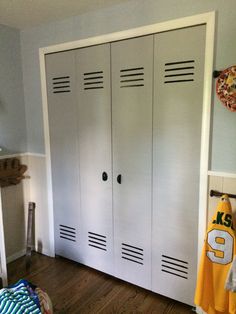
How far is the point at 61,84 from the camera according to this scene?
2.40 meters

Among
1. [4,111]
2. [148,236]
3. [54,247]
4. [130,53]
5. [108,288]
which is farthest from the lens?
[54,247]

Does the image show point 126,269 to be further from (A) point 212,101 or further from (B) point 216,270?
(A) point 212,101

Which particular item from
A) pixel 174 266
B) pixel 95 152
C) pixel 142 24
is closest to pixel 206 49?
pixel 142 24

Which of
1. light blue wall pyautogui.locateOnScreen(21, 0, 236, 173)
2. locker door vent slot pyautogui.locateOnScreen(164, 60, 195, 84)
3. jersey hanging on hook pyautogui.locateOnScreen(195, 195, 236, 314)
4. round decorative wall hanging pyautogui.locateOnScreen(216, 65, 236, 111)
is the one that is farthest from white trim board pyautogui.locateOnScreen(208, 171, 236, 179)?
locker door vent slot pyautogui.locateOnScreen(164, 60, 195, 84)

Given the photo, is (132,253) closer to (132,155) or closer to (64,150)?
(132,155)

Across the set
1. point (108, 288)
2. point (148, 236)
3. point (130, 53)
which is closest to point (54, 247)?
point (108, 288)

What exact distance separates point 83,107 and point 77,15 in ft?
2.52

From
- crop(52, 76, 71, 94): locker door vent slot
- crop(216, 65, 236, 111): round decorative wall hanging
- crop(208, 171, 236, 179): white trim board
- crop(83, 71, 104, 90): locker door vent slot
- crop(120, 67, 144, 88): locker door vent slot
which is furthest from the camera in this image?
crop(52, 76, 71, 94): locker door vent slot

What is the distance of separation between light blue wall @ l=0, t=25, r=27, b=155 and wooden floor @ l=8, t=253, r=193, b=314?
47.3 inches

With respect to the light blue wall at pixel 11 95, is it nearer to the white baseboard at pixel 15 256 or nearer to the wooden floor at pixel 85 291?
the white baseboard at pixel 15 256

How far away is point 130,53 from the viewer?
197 centimetres

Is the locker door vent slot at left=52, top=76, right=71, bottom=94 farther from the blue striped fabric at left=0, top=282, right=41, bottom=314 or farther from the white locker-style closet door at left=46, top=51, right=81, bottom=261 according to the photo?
the blue striped fabric at left=0, top=282, right=41, bottom=314

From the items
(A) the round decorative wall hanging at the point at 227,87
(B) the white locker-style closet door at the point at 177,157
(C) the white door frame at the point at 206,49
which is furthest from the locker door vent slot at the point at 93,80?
(A) the round decorative wall hanging at the point at 227,87

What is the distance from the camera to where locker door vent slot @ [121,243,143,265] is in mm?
2174
